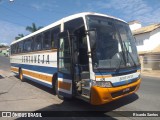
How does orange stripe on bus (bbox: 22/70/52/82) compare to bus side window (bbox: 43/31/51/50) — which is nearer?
orange stripe on bus (bbox: 22/70/52/82)

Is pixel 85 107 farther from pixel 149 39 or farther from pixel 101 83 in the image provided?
pixel 149 39

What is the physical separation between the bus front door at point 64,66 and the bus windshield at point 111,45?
131 cm

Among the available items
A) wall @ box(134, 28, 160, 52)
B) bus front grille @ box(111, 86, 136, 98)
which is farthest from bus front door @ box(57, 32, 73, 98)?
wall @ box(134, 28, 160, 52)

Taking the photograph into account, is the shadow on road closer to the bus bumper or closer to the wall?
the bus bumper

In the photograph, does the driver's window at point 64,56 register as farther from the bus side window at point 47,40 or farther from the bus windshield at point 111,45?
the bus side window at point 47,40

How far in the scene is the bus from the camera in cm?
719

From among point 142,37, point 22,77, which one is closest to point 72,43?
point 22,77

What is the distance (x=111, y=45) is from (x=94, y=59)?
3.41 feet

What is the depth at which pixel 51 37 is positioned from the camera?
36.2 feet

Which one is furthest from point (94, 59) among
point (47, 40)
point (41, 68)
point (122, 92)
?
point (41, 68)

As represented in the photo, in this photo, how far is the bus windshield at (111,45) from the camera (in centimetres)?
739

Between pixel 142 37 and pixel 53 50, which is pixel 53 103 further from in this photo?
pixel 142 37

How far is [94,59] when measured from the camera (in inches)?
287

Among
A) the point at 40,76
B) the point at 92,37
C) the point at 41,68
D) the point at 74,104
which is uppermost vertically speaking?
the point at 92,37
